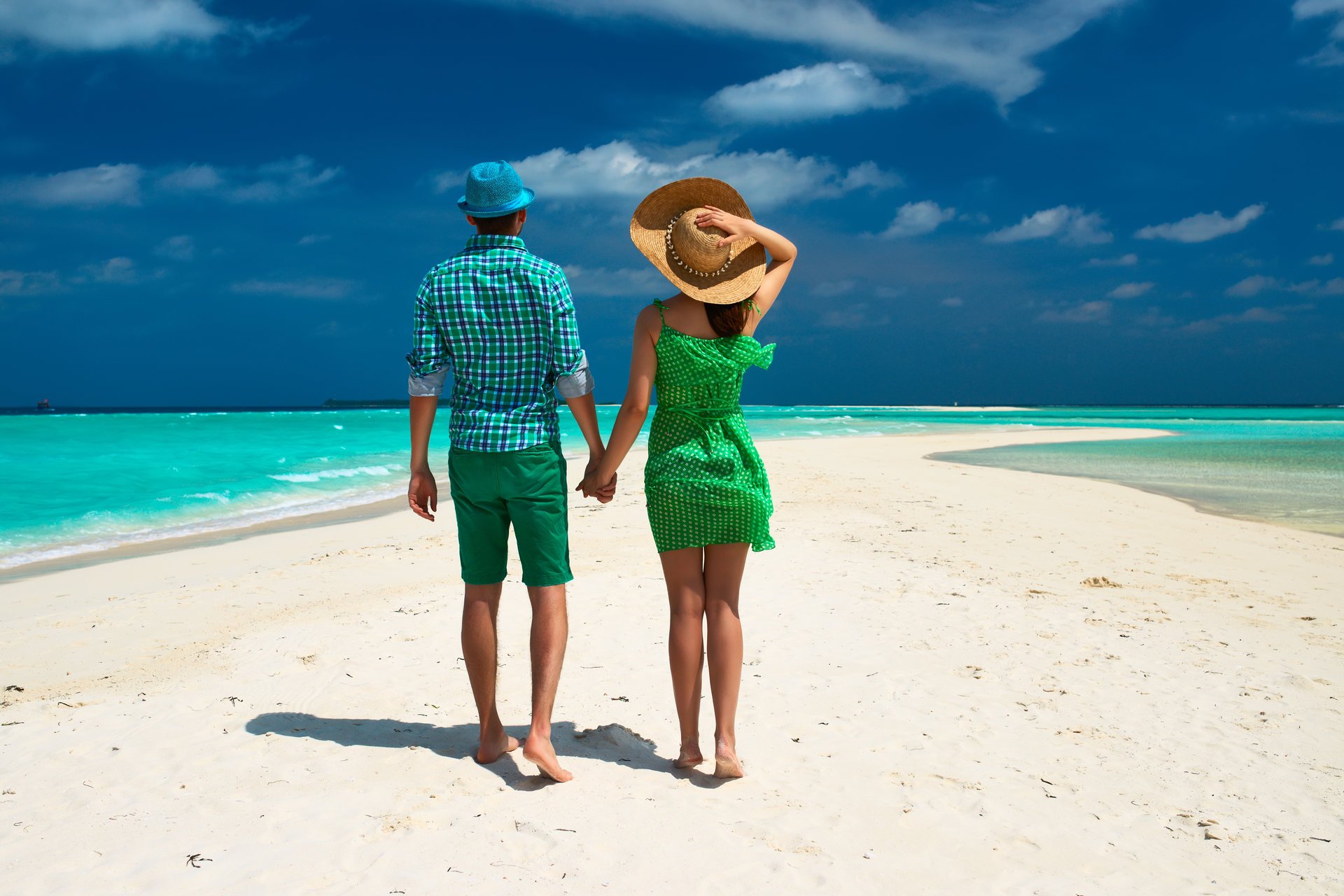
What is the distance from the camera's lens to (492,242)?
303 centimetres

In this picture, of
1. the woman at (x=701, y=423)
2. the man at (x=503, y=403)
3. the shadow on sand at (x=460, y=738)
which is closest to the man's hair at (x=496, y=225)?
the man at (x=503, y=403)

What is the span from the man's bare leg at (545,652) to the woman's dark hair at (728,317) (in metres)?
1.09

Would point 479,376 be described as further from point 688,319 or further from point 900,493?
point 900,493

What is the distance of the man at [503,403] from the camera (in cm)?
296

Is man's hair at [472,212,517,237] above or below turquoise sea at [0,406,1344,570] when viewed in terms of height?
above

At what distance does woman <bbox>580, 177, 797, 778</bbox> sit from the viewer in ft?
9.78

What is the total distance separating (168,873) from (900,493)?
10585mm

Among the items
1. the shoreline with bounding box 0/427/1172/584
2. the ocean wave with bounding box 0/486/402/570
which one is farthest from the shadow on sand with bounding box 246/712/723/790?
the ocean wave with bounding box 0/486/402/570

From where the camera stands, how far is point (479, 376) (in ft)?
9.80

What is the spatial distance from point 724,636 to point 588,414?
93cm

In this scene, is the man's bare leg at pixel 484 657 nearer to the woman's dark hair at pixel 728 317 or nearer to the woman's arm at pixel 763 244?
the woman's dark hair at pixel 728 317

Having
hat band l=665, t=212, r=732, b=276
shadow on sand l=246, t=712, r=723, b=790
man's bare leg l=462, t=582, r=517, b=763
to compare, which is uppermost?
hat band l=665, t=212, r=732, b=276

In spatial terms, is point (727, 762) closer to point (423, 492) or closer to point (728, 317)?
point (423, 492)

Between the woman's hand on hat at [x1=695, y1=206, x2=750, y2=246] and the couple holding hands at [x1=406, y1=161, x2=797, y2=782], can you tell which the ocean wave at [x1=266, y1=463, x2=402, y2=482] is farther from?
the woman's hand on hat at [x1=695, y1=206, x2=750, y2=246]
